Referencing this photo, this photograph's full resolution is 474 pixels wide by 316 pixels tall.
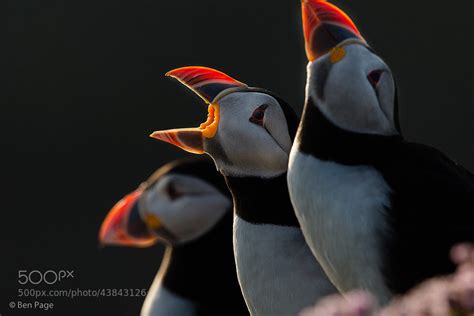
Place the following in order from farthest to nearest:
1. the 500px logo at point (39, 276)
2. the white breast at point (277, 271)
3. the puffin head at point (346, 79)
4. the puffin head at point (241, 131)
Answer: the 500px logo at point (39, 276)
the puffin head at point (241, 131)
the white breast at point (277, 271)
the puffin head at point (346, 79)

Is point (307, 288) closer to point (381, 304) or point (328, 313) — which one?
point (381, 304)

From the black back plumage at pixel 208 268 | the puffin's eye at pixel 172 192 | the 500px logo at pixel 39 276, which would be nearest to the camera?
the black back plumage at pixel 208 268

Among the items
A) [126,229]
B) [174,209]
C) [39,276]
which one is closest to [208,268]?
[174,209]

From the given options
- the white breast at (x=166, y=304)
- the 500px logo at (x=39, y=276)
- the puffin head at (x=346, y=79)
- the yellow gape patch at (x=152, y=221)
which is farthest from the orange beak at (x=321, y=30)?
the 500px logo at (x=39, y=276)

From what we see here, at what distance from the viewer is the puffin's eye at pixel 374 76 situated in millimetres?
2012

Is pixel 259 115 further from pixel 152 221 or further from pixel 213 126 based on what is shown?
pixel 152 221

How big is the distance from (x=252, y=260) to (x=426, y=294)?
1712 mm

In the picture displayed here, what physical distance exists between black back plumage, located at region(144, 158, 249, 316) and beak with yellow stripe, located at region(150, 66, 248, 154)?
26.2 inches

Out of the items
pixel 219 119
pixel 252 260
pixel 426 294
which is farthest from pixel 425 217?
pixel 426 294

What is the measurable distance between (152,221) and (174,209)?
0.36ft

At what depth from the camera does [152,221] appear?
328cm

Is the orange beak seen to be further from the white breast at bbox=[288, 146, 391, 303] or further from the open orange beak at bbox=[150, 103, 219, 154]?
the open orange beak at bbox=[150, 103, 219, 154]

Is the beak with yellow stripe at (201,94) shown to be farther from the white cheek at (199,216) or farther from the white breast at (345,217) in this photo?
the white cheek at (199,216)

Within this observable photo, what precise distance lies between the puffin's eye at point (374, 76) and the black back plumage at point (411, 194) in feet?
0.44
